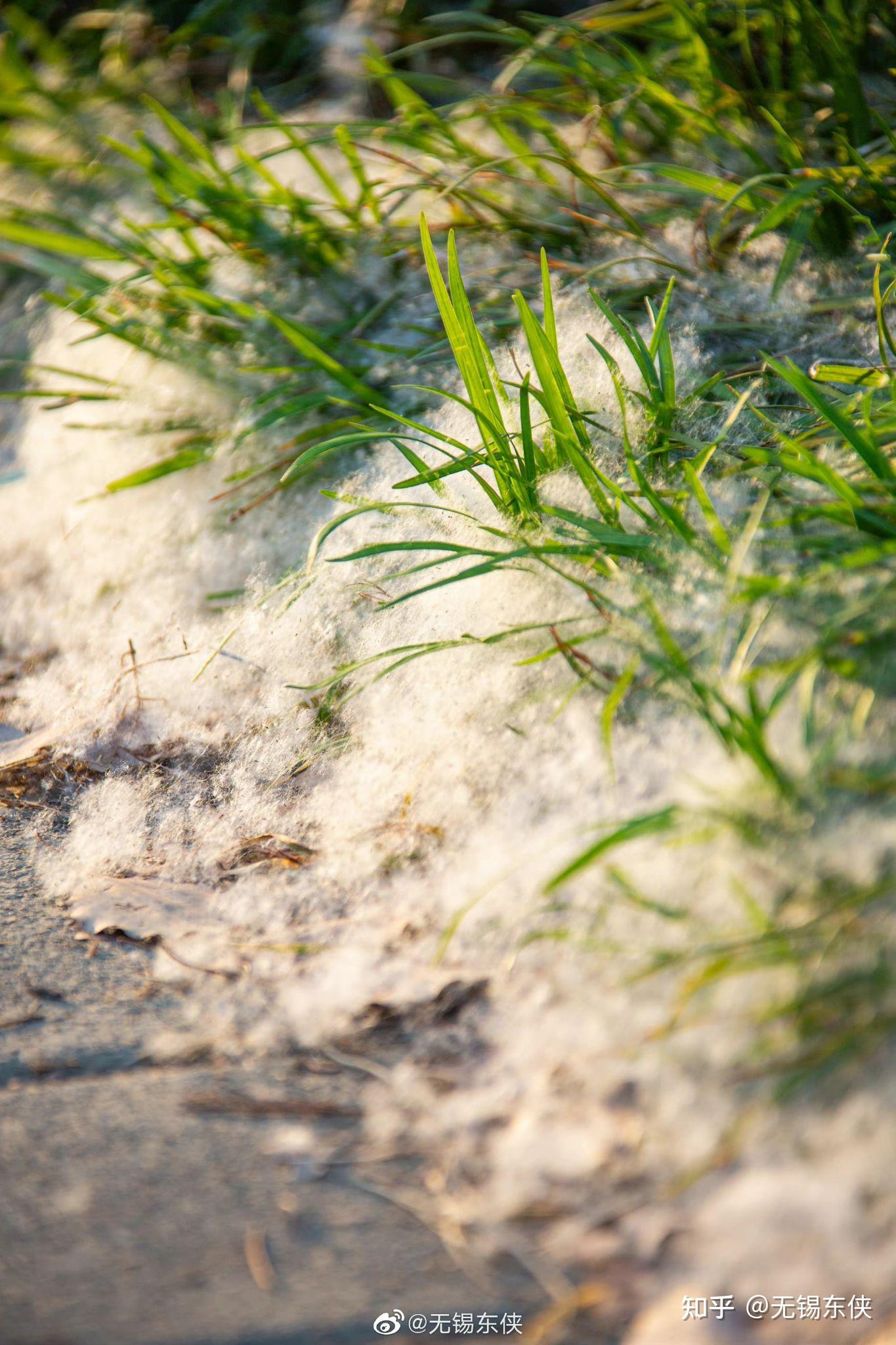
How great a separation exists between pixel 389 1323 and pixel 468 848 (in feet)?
1.73

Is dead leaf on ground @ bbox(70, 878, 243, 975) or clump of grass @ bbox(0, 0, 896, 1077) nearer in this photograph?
clump of grass @ bbox(0, 0, 896, 1077)

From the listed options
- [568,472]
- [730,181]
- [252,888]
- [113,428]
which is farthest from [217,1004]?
[730,181]

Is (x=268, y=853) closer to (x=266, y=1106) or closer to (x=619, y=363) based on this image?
(x=266, y=1106)

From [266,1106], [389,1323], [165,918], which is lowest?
[389,1323]

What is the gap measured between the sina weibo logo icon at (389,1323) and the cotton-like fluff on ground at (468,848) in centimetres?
10

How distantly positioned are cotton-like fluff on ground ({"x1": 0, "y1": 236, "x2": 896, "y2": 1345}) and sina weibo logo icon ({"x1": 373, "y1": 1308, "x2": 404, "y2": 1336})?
0.31 feet

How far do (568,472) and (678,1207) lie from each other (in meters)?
0.97

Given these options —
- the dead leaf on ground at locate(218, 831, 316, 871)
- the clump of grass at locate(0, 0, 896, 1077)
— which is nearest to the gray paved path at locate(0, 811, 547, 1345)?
the dead leaf on ground at locate(218, 831, 316, 871)

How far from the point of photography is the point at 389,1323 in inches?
32.3

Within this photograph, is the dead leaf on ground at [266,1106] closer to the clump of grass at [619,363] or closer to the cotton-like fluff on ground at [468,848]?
the cotton-like fluff on ground at [468,848]

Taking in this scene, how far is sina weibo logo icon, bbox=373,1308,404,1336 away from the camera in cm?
81

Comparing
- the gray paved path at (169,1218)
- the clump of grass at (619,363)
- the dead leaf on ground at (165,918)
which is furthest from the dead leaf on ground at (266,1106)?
the clump of grass at (619,363)

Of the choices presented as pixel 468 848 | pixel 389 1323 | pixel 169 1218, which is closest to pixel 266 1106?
pixel 169 1218

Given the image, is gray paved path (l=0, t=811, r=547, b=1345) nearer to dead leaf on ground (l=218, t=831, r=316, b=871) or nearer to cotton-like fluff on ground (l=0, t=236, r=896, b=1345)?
cotton-like fluff on ground (l=0, t=236, r=896, b=1345)
